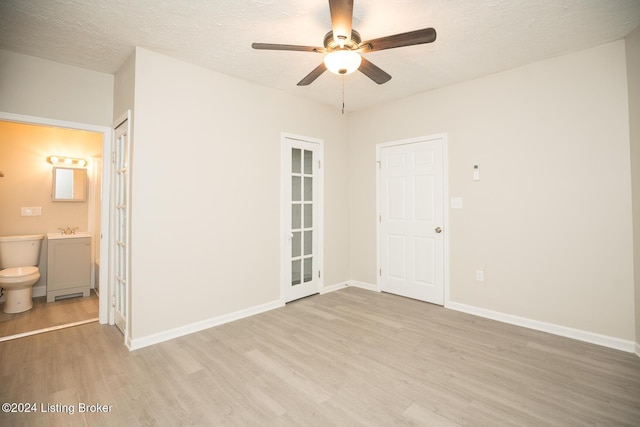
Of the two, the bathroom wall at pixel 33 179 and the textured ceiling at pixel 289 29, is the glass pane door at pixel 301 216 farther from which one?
the bathroom wall at pixel 33 179

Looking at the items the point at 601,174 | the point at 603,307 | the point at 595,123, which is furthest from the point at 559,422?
the point at 595,123

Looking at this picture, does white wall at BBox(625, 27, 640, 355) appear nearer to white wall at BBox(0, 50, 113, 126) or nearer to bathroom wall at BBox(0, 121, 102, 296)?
white wall at BBox(0, 50, 113, 126)

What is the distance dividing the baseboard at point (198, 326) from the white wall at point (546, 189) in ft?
7.78

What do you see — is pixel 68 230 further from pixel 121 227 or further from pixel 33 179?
pixel 121 227

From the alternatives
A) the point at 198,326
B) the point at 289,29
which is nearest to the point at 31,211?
the point at 198,326

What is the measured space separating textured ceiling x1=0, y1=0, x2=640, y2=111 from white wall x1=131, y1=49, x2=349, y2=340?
1.13 feet

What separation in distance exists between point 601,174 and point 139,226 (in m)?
4.28

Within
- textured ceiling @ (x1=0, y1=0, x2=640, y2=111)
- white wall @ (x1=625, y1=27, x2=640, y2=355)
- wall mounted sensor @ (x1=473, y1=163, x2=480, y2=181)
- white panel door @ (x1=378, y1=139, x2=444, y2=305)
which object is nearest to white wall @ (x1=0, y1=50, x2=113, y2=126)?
textured ceiling @ (x1=0, y1=0, x2=640, y2=111)

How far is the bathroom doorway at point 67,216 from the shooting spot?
128 inches

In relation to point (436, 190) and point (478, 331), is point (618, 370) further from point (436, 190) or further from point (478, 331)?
point (436, 190)

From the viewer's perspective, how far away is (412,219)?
4.12 metres

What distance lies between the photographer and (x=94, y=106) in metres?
3.16

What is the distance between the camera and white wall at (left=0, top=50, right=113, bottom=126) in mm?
2744

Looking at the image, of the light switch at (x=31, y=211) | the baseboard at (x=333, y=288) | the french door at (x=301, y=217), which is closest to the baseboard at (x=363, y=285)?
the baseboard at (x=333, y=288)
